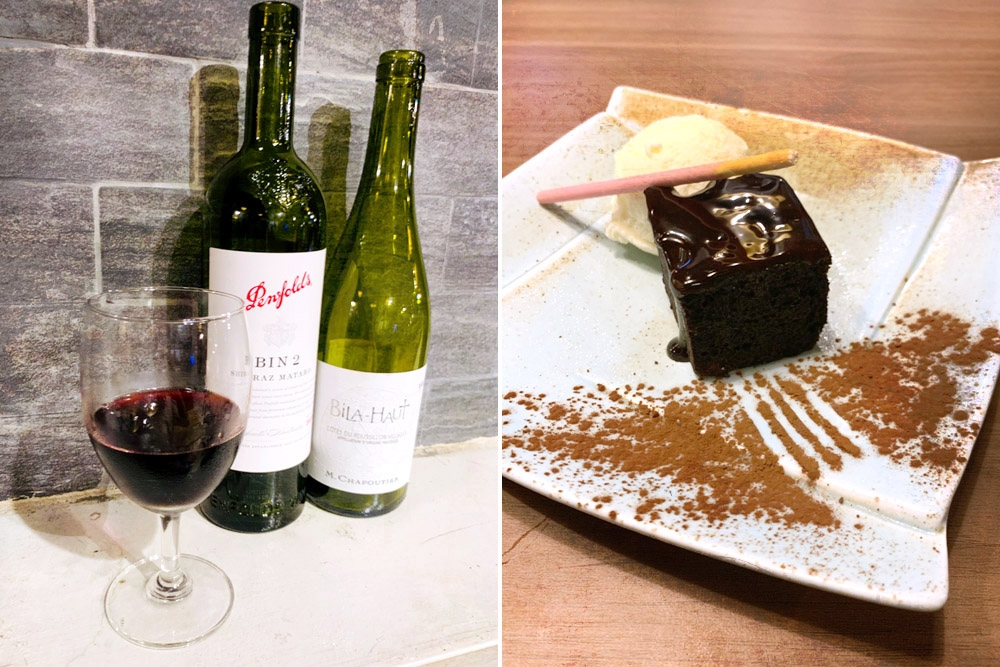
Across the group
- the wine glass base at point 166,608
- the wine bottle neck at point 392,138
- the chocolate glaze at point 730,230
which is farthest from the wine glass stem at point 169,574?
the chocolate glaze at point 730,230

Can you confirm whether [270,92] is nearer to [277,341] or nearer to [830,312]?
[277,341]

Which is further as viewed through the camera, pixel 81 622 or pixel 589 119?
pixel 589 119

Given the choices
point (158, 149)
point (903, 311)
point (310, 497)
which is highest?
point (158, 149)

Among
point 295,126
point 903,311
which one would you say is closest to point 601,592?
point 295,126

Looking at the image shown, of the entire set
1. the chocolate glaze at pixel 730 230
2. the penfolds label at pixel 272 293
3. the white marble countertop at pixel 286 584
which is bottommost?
the white marble countertop at pixel 286 584

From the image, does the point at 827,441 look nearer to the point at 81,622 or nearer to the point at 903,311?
the point at 903,311

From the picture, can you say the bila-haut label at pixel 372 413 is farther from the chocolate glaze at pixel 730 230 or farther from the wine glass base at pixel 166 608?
the chocolate glaze at pixel 730 230

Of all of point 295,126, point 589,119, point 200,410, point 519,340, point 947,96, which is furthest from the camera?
point 947,96
